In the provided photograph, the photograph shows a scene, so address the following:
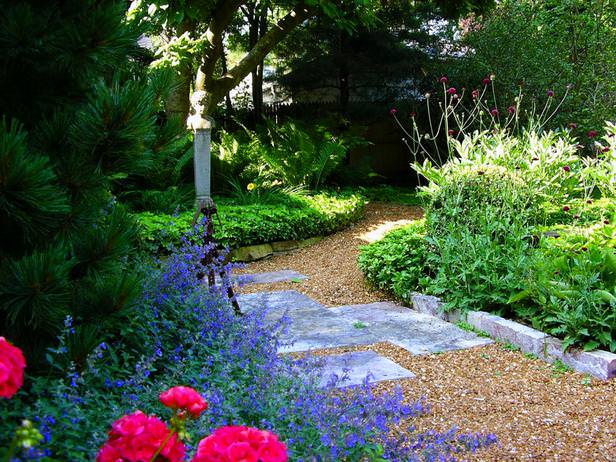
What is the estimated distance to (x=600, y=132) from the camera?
34.0 ft

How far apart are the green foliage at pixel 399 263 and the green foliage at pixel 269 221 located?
1786 millimetres

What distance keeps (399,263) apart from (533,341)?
1786 mm

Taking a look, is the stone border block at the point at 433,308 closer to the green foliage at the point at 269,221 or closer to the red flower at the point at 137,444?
the green foliage at the point at 269,221

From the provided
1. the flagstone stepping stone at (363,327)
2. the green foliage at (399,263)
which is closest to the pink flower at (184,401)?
the flagstone stepping stone at (363,327)

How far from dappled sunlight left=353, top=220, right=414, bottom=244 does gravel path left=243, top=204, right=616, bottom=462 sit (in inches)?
167

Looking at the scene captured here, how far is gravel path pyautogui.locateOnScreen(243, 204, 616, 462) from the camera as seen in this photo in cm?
291

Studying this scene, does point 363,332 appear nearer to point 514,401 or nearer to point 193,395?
point 514,401

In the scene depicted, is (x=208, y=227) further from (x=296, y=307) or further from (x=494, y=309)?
(x=494, y=309)

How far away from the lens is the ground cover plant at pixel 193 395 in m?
1.74

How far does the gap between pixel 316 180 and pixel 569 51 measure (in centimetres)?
527

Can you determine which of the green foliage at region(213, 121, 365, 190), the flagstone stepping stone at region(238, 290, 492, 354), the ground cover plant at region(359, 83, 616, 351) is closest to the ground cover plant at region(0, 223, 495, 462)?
the flagstone stepping stone at region(238, 290, 492, 354)

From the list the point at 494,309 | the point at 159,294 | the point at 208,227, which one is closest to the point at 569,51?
the point at 494,309

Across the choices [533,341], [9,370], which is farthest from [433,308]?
[9,370]

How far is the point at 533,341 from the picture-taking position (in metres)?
4.07
